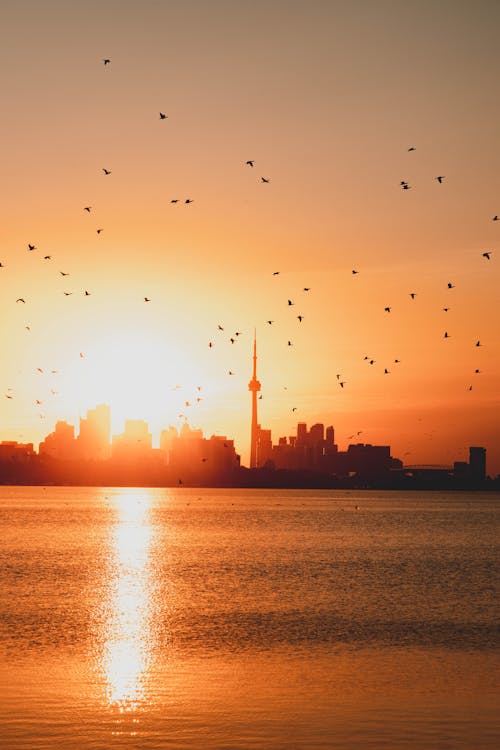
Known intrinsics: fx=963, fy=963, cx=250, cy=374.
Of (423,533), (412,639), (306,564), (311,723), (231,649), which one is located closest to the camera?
(311,723)

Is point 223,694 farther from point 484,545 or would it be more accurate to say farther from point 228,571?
point 484,545

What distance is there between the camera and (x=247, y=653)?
123 feet

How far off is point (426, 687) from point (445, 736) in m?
6.74

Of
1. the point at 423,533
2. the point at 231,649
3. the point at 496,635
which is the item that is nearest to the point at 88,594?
the point at 231,649

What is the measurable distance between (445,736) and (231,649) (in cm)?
1487

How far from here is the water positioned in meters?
25.3

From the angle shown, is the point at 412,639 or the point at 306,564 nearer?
the point at 412,639

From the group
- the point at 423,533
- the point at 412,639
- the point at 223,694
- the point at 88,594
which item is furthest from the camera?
the point at 423,533

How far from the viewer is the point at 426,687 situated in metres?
31.5

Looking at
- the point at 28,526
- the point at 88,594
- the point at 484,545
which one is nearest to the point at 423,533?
the point at 484,545

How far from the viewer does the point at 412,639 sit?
42.2m

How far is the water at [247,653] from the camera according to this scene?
83.0 ft

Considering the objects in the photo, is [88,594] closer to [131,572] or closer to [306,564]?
[131,572]

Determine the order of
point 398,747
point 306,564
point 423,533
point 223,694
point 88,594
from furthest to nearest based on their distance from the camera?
point 423,533, point 306,564, point 88,594, point 223,694, point 398,747
